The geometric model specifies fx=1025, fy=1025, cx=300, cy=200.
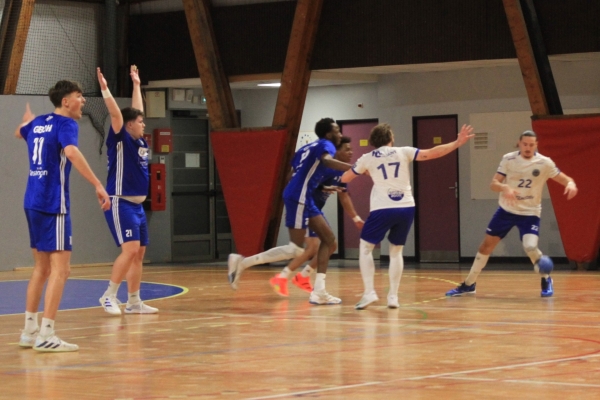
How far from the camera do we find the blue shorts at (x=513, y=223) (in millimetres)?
10922

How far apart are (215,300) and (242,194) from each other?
6472mm

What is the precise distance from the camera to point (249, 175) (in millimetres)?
17484

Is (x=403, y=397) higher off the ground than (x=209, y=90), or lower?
lower

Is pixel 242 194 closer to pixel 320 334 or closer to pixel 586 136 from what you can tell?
pixel 586 136

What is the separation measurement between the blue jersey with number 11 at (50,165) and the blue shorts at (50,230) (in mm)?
48

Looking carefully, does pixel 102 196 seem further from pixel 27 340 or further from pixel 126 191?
pixel 126 191

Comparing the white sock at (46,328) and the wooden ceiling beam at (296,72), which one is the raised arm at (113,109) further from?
the wooden ceiling beam at (296,72)

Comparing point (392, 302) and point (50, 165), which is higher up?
point (50, 165)

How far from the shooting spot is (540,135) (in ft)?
50.6

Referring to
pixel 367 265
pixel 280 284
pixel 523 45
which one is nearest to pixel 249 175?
pixel 523 45

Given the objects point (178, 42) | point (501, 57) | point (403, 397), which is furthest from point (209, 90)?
point (403, 397)

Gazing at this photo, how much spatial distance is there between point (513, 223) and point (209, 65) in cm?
805

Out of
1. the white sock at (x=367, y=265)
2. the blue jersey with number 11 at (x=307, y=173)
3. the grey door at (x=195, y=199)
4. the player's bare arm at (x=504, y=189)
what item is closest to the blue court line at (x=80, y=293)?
the blue jersey with number 11 at (x=307, y=173)

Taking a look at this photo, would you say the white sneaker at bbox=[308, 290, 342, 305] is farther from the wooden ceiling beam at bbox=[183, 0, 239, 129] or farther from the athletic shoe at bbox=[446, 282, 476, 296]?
the wooden ceiling beam at bbox=[183, 0, 239, 129]
